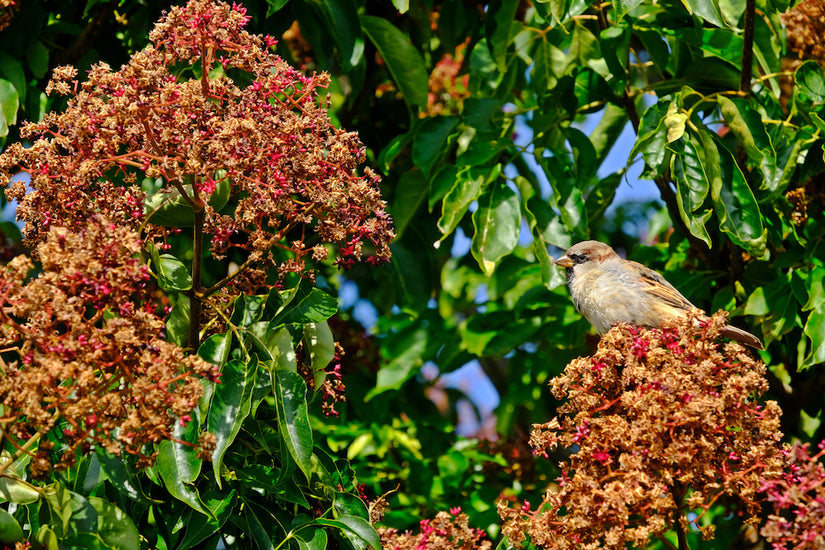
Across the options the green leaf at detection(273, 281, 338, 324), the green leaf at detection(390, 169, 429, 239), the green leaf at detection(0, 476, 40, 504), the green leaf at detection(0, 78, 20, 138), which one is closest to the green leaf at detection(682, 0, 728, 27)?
the green leaf at detection(390, 169, 429, 239)

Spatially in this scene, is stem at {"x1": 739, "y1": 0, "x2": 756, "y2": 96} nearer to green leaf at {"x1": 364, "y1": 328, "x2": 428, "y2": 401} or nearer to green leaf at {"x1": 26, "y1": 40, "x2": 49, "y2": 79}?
green leaf at {"x1": 364, "y1": 328, "x2": 428, "y2": 401}

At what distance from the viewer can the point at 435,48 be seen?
19.0 ft

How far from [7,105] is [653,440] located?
109 inches

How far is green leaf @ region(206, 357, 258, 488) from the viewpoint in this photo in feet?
8.39

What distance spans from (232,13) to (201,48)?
16 centimetres

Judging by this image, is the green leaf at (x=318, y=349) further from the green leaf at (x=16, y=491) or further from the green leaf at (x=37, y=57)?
the green leaf at (x=37, y=57)

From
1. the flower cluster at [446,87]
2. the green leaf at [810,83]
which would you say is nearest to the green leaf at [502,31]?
the green leaf at [810,83]

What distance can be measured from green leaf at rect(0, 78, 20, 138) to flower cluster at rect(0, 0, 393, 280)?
1.00 metres

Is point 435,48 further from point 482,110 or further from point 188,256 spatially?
point 188,256

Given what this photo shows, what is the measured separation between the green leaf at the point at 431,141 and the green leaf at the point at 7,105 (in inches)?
65.7

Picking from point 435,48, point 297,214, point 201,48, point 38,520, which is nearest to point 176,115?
point 201,48

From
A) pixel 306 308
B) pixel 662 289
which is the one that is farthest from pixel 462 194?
pixel 306 308

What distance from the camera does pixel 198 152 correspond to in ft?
8.14

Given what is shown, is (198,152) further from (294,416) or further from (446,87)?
(446,87)
